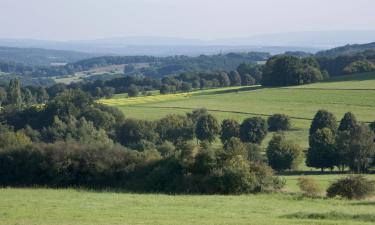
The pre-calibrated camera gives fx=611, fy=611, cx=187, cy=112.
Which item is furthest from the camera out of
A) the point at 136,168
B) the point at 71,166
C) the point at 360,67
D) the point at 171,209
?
the point at 360,67

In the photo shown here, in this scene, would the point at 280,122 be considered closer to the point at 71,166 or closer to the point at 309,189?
the point at 71,166

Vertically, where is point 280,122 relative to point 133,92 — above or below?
above

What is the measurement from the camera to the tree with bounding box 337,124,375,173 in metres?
58.2

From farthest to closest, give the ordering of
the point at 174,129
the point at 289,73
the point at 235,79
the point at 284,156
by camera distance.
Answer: the point at 235,79 → the point at 289,73 → the point at 174,129 → the point at 284,156

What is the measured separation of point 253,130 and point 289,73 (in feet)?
156

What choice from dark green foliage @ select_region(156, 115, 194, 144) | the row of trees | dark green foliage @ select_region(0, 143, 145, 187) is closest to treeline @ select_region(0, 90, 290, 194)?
dark green foliage @ select_region(0, 143, 145, 187)

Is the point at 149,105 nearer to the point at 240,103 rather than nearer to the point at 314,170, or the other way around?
the point at 240,103

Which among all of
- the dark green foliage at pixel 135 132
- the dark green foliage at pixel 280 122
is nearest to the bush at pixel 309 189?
the dark green foliage at pixel 135 132

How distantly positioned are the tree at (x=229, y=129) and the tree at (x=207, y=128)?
4.64 ft

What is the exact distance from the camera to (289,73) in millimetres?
119688

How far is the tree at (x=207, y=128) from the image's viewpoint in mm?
77125

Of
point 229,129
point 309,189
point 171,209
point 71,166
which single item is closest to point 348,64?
point 229,129

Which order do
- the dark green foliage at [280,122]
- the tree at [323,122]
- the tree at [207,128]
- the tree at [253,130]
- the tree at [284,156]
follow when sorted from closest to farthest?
the tree at [284,156]
the tree at [323,122]
the tree at [253,130]
the tree at [207,128]
the dark green foliage at [280,122]

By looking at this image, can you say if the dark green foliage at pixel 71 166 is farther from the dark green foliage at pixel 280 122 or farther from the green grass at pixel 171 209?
the dark green foliage at pixel 280 122
